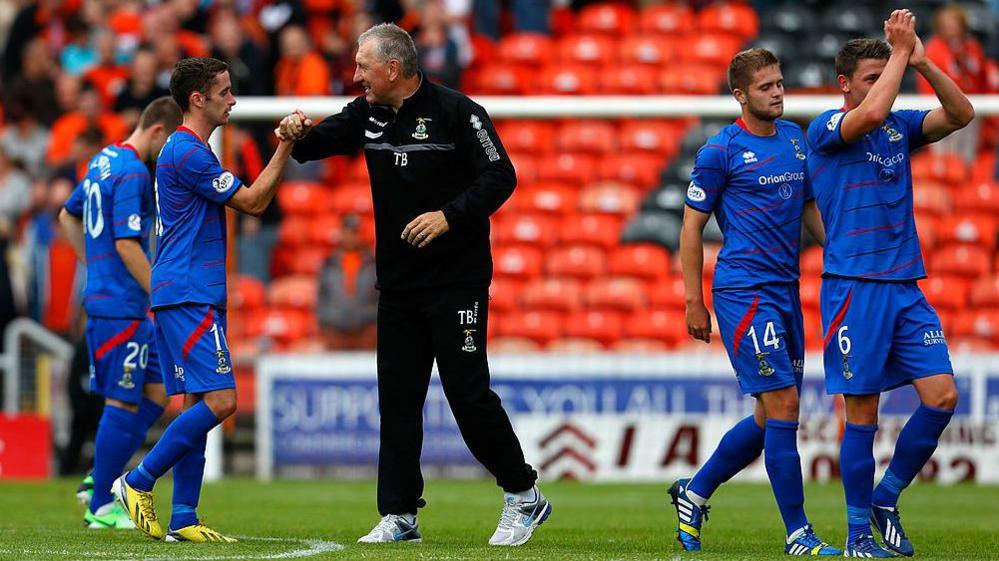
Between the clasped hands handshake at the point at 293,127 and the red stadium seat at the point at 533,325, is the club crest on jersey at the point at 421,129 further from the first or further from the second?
the red stadium seat at the point at 533,325

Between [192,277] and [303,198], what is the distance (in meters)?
8.60

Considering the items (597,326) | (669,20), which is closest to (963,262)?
(597,326)

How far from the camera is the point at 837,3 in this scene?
17516mm

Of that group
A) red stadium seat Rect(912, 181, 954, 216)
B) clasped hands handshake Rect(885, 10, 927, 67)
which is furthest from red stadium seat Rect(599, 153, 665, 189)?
clasped hands handshake Rect(885, 10, 927, 67)

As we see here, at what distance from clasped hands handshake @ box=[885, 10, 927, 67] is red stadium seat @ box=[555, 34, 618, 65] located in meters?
10.5

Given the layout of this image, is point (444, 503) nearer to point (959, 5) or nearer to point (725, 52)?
point (725, 52)

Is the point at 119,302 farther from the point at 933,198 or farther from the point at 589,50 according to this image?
the point at 589,50

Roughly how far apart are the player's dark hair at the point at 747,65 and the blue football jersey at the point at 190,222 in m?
2.31

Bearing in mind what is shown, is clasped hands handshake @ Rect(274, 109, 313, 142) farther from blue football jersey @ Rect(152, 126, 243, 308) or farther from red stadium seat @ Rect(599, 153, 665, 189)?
red stadium seat @ Rect(599, 153, 665, 189)

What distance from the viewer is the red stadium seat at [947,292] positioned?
48.3ft

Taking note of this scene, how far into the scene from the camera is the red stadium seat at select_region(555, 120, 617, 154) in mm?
16688

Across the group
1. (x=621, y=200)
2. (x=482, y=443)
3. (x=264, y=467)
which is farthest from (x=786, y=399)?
(x=621, y=200)

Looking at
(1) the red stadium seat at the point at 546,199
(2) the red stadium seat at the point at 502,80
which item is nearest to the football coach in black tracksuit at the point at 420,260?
(1) the red stadium seat at the point at 546,199

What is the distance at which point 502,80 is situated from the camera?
57.9ft
